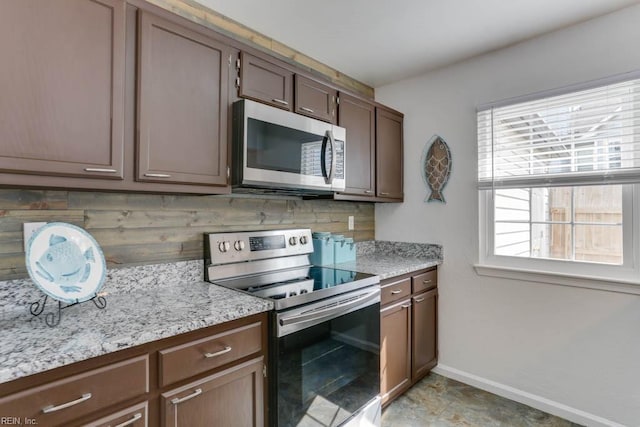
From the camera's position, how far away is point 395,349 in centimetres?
225

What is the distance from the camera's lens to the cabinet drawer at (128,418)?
3.38ft

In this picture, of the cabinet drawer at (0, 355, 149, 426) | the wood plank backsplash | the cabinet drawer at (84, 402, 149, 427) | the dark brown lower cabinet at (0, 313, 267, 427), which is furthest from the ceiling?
the cabinet drawer at (84, 402, 149, 427)

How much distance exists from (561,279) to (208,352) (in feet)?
7.10

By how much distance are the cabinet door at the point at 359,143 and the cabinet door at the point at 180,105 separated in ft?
3.16

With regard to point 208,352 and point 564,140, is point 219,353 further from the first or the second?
point 564,140

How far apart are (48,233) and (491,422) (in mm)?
2563

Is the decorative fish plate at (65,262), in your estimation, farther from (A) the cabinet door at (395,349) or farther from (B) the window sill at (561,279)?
(B) the window sill at (561,279)

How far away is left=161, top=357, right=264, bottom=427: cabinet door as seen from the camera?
3.91 ft

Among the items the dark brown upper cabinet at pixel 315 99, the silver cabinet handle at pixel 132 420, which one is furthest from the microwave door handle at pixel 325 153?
the silver cabinet handle at pixel 132 420

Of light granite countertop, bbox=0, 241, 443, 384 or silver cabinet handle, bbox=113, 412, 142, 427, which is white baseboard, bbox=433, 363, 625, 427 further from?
silver cabinet handle, bbox=113, 412, 142, 427

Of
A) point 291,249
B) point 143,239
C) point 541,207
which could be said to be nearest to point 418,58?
point 541,207

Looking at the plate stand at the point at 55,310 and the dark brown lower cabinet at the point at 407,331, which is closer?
the plate stand at the point at 55,310

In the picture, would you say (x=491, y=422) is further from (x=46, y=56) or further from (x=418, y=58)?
(x=46, y=56)

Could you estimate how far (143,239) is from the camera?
1.70 meters
